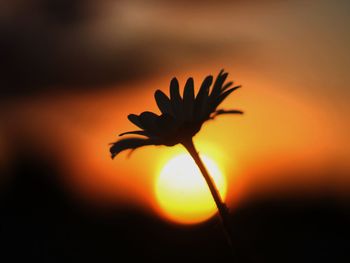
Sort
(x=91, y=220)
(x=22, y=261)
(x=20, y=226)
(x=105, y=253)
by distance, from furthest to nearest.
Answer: (x=91, y=220)
(x=20, y=226)
(x=105, y=253)
(x=22, y=261)

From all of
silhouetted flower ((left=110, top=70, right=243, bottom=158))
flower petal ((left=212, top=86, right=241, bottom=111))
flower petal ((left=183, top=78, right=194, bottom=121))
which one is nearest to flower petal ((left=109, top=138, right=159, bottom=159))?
silhouetted flower ((left=110, top=70, right=243, bottom=158))

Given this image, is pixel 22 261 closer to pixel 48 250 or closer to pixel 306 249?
pixel 48 250

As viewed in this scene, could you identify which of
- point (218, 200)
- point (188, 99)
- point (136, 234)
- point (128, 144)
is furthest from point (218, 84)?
point (136, 234)

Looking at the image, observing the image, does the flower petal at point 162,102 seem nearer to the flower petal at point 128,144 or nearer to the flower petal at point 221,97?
the flower petal at point 128,144

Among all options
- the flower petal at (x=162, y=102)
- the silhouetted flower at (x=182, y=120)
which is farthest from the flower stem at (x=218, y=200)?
the flower petal at (x=162, y=102)

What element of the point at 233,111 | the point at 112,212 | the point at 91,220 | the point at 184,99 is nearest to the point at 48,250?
the point at 91,220
